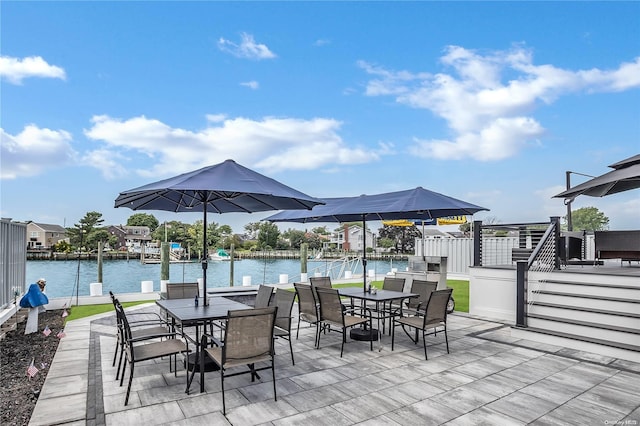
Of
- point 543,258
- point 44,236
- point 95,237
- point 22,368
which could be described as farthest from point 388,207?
point 95,237

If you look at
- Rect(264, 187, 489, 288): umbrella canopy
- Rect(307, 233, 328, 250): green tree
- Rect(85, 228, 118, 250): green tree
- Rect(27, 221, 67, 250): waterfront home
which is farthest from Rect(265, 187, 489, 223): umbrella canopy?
Rect(307, 233, 328, 250): green tree

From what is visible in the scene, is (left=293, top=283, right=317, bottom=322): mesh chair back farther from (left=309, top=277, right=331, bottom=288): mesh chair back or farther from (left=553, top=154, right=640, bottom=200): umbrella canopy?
(left=553, top=154, right=640, bottom=200): umbrella canopy

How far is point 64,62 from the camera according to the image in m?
13.5

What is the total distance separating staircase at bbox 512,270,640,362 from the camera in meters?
5.01

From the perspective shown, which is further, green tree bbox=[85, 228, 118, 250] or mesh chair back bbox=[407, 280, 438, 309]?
green tree bbox=[85, 228, 118, 250]

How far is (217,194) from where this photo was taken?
16.4 ft

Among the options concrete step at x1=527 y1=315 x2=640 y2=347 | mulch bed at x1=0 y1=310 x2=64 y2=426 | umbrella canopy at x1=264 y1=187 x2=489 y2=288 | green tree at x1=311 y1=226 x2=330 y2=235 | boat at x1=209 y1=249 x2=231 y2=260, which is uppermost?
umbrella canopy at x1=264 y1=187 x2=489 y2=288

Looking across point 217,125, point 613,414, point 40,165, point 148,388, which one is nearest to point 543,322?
point 613,414

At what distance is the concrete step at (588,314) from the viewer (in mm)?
5125

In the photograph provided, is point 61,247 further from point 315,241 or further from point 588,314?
point 588,314

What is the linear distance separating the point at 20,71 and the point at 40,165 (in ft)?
12.7

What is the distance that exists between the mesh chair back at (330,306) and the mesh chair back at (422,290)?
5.16 ft

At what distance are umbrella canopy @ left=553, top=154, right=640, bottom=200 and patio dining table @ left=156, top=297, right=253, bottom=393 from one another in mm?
5715

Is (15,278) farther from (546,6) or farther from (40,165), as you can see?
(546,6)
